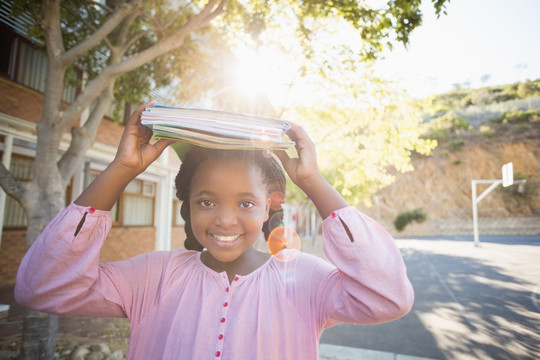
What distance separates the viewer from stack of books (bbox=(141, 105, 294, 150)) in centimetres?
105

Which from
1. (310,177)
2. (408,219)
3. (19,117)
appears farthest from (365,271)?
(408,219)

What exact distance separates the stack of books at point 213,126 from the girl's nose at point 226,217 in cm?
31

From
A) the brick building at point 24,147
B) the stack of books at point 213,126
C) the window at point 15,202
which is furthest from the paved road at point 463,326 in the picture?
the window at point 15,202

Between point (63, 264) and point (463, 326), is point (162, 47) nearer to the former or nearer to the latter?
point (63, 264)

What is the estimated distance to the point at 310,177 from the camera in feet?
3.87

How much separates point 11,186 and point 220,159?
3.13 m

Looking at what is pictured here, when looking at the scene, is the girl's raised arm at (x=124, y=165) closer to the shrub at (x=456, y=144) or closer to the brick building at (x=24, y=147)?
the brick building at (x=24, y=147)

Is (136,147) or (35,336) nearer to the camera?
(136,147)

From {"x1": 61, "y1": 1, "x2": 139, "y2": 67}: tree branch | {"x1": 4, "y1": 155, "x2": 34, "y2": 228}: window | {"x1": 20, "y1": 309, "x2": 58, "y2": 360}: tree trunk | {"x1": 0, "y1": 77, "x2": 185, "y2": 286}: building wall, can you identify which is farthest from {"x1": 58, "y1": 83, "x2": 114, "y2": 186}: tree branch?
{"x1": 4, "y1": 155, "x2": 34, "y2": 228}: window

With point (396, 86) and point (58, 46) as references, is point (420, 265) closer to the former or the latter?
point (396, 86)

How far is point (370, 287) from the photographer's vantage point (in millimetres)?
1014

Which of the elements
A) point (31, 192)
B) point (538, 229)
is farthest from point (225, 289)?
point (538, 229)

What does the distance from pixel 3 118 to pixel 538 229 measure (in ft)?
111

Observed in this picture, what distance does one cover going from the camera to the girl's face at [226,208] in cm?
126
